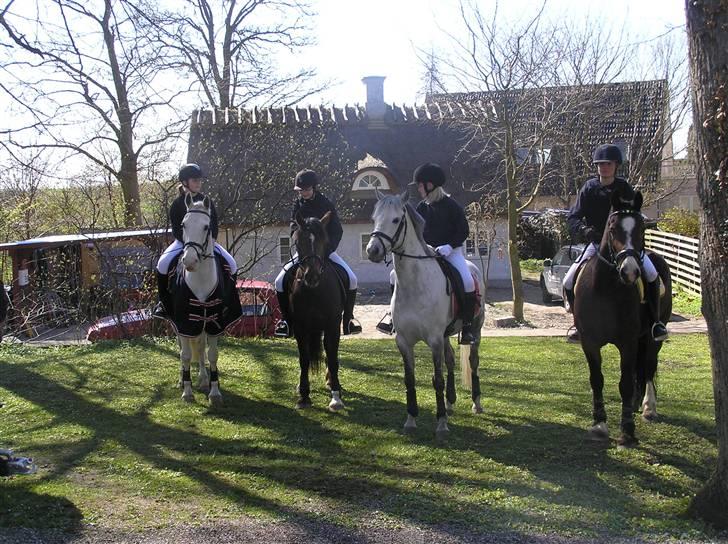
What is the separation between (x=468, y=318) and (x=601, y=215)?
1.71 meters

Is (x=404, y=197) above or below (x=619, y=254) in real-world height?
above

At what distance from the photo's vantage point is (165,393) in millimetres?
9508

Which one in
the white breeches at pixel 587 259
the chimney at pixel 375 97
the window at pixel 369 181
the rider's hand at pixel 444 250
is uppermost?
the chimney at pixel 375 97

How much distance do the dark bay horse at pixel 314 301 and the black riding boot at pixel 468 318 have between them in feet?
4.90

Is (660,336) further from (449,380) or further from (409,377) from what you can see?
(409,377)

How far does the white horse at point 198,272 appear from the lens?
8.18m

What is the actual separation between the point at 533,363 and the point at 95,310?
8.84m

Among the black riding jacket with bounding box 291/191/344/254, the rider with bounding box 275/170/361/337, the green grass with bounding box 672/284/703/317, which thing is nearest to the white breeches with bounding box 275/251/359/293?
the rider with bounding box 275/170/361/337

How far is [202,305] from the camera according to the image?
28.3 feet

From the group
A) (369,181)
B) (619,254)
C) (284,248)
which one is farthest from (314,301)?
(369,181)

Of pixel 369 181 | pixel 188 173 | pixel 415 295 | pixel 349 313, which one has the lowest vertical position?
pixel 349 313

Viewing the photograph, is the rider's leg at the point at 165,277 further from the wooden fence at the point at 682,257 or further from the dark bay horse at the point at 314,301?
the wooden fence at the point at 682,257

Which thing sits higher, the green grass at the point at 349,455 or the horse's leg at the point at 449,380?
the horse's leg at the point at 449,380

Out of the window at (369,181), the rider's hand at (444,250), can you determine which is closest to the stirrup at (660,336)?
the rider's hand at (444,250)
